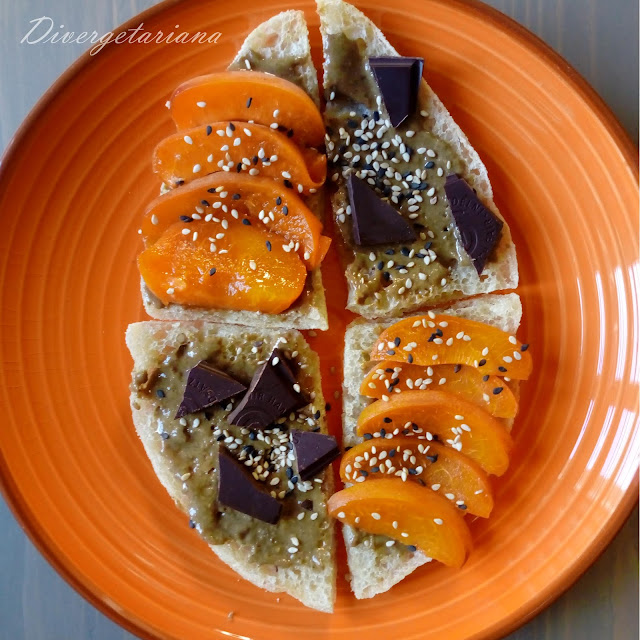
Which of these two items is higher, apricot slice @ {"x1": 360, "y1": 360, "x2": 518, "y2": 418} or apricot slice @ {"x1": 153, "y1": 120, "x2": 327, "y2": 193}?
apricot slice @ {"x1": 153, "y1": 120, "x2": 327, "y2": 193}

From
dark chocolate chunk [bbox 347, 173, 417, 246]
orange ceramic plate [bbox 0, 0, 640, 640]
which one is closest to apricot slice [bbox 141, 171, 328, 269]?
dark chocolate chunk [bbox 347, 173, 417, 246]

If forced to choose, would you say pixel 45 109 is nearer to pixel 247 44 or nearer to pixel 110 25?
pixel 110 25

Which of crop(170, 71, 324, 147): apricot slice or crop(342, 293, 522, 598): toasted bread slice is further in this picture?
crop(342, 293, 522, 598): toasted bread slice

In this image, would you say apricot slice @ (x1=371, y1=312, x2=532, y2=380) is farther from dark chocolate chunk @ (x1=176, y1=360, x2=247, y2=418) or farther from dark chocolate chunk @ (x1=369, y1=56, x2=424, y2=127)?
dark chocolate chunk @ (x1=369, y1=56, x2=424, y2=127)

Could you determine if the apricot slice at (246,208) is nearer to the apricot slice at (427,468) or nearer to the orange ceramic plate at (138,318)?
the orange ceramic plate at (138,318)

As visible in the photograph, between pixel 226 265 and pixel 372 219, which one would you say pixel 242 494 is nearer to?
pixel 226 265
